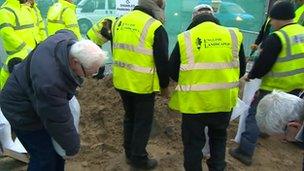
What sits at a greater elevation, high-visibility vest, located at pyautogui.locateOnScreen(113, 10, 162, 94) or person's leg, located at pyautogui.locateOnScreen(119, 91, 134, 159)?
high-visibility vest, located at pyautogui.locateOnScreen(113, 10, 162, 94)

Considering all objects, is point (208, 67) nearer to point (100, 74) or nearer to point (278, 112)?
point (278, 112)

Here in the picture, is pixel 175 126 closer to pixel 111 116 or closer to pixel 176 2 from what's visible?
pixel 111 116

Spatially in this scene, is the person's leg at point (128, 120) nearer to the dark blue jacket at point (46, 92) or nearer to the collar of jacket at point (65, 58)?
the dark blue jacket at point (46, 92)

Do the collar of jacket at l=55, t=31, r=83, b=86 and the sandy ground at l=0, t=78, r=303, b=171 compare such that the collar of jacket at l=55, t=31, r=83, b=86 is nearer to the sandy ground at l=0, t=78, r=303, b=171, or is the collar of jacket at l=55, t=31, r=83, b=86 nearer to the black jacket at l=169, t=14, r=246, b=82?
the black jacket at l=169, t=14, r=246, b=82

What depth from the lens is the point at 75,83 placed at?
10.6 ft

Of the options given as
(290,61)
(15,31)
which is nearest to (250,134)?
(290,61)

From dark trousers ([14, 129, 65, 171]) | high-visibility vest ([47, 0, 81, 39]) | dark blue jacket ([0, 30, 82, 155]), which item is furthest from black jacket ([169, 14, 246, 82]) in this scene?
high-visibility vest ([47, 0, 81, 39])

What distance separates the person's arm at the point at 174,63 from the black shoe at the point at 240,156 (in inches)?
62.4

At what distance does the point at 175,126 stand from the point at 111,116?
2.97ft

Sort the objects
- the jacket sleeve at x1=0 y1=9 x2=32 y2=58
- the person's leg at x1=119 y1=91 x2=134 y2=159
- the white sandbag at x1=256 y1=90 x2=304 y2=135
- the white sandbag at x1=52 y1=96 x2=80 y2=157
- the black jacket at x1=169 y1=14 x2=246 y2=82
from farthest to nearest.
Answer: the jacket sleeve at x1=0 y1=9 x2=32 y2=58 < the person's leg at x1=119 y1=91 x2=134 y2=159 < the black jacket at x1=169 y1=14 x2=246 y2=82 < the white sandbag at x1=52 y1=96 x2=80 y2=157 < the white sandbag at x1=256 y1=90 x2=304 y2=135

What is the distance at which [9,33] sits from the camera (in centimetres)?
514

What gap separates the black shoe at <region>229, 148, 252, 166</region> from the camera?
16.4 ft

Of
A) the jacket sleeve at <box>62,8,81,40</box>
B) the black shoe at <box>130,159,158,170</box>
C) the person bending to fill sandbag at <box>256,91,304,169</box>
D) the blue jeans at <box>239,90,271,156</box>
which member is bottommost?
the black shoe at <box>130,159,158,170</box>

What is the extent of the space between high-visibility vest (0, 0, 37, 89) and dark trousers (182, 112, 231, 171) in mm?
2379
